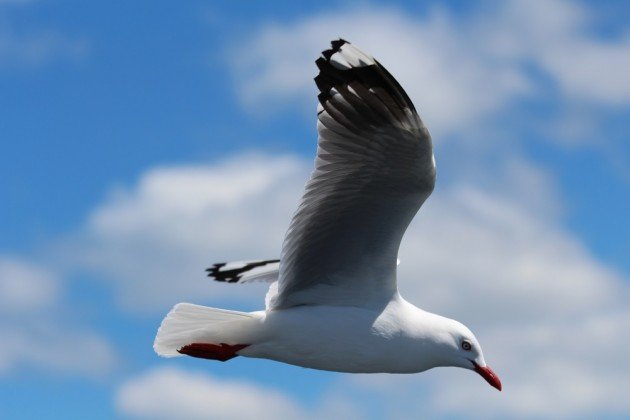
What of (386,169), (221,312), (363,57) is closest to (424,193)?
(386,169)

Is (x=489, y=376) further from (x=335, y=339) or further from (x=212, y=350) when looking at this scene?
(x=212, y=350)

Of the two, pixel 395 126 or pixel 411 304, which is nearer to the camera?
pixel 395 126

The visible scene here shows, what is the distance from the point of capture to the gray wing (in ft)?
29.1

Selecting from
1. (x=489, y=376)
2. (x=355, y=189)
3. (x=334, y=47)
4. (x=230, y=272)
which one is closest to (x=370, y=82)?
(x=334, y=47)

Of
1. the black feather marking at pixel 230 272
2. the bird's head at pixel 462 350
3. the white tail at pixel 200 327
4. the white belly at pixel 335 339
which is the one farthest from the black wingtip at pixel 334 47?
the black feather marking at pixel 230 272

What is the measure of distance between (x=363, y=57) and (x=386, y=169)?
2.99ft

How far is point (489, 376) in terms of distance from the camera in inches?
412

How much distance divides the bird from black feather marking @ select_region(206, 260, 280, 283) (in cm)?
227

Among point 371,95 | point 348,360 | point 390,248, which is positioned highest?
point 371,95

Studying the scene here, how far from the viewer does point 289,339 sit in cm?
985

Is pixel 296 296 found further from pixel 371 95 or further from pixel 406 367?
pixel 371 95

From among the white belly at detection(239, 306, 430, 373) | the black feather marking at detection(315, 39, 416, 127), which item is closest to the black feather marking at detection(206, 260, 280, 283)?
the white belly at detection(239, 306, 430, 373)

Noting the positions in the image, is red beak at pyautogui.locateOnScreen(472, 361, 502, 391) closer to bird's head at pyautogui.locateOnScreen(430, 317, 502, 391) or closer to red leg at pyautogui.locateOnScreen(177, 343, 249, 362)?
bird's head at pyautogui.locateOnScreen(430, 317, 502, 391)

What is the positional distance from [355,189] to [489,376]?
2320mm
